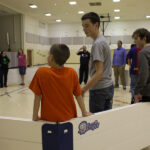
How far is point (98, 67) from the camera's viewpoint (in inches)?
73.2

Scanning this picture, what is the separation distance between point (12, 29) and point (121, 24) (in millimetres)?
9789

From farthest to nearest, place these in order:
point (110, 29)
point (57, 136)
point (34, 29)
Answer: point (110, 29) < point (34, 29) < point (57, 136)

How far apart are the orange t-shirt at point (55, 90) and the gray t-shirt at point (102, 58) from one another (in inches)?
15.3

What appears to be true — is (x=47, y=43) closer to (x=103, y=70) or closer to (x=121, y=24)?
(x=121, y=24)

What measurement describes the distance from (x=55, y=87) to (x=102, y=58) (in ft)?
1.93

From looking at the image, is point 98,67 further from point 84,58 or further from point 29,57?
point 29,57

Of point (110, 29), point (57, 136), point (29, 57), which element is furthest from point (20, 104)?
point (110, 29)

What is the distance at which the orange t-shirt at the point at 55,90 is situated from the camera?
1504mm

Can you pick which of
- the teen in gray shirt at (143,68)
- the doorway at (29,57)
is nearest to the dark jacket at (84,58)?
the teen in gray shirt at (143,68)

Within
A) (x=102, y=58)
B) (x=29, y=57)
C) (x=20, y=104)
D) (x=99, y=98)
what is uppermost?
(x=29, y=57)

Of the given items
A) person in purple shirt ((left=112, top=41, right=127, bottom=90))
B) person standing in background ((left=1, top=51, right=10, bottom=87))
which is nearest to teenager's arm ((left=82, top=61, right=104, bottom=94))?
person in purple shirt ((left=112, top=41, right=127, bottom=90))

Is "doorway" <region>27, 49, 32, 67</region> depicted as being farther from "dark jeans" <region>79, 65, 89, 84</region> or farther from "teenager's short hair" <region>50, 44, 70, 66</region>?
"teenager's short hair" <region>50, 44, 70, 66</region>

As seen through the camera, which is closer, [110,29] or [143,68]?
[143,68]

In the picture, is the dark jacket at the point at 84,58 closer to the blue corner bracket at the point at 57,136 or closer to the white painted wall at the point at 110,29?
the blue corner bracket at the point at 57,136
